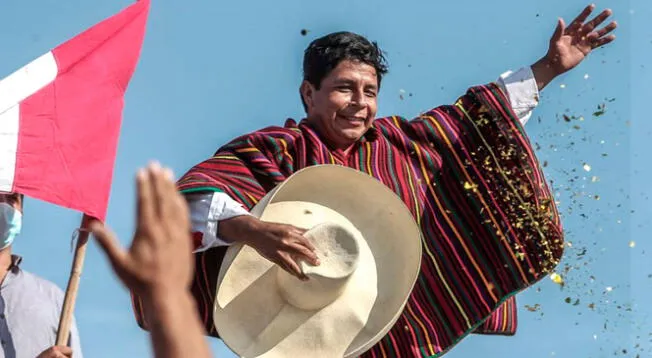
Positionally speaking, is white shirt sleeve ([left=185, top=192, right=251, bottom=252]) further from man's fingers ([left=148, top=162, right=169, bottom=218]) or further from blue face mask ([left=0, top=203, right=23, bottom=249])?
man's fingers ([left=148, top=162, right=169, bottom=218])

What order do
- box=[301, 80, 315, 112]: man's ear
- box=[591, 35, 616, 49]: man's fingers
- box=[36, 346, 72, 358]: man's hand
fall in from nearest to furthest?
1. box=[36, 346, 72, 358]: man's hand
2. box=[301, 80, 315, 112]: man's ear
3. box=[591, 35, 616, 49]: man's fingers

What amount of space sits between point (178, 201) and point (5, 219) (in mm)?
3243

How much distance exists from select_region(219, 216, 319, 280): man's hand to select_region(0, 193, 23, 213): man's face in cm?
86

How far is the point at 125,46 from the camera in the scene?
5957 millimetres

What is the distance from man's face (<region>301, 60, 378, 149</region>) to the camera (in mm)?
5734

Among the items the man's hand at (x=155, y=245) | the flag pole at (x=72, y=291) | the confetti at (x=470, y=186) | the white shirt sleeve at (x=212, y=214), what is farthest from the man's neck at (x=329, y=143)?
the man's hand at (x=155, y=245)

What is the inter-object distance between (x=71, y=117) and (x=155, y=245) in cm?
359

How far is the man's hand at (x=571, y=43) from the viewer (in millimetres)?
5957

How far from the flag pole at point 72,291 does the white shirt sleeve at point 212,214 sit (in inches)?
18.1

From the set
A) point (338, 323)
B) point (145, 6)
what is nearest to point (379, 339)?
point (338, 323)

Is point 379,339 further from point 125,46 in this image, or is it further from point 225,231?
point 125,46

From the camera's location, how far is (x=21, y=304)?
5.10 metres

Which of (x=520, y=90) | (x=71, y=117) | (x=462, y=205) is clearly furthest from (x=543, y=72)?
(x=71, y=117)

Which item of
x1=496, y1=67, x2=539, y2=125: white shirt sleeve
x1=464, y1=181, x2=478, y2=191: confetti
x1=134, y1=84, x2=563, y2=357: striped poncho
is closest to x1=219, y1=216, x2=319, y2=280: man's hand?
x1=134, y1=84, x2=563, y2=357: striped poncho
